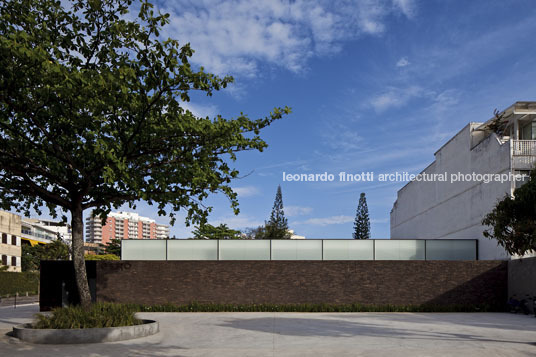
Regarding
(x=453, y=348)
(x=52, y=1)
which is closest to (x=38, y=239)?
(x=52, y=1)

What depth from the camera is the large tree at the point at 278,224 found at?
227 feet

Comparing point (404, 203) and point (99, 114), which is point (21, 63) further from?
point (404, 203)

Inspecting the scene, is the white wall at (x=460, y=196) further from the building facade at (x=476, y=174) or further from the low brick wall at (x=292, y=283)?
the low brick wall at (x=292, y=283)

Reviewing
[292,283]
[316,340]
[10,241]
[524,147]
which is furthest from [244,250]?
[10,241]

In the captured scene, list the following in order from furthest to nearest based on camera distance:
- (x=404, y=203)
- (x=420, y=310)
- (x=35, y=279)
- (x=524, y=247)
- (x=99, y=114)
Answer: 1. (x=35, y=279)
2. (x=404, y=203)
3. (x=420, y=310)
4. (x=99, y=114)
5. (x=524, y=247)

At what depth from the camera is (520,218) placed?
13.3 m

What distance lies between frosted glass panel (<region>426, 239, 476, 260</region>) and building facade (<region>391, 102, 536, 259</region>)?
2.30 ft

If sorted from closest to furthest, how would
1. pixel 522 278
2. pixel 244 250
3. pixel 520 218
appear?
pixel 520 218 → pixel 522 278 → pixel 244 250

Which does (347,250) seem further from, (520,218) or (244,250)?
→ (520,218)

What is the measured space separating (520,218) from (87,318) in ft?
42.4

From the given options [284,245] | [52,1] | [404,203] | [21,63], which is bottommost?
[284,245]

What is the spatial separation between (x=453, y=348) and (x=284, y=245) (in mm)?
14575

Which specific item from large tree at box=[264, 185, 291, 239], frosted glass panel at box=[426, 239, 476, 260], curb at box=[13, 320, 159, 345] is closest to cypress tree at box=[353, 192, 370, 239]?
large tree at box=[264, 185, 291, 239]

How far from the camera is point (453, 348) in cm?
1210
